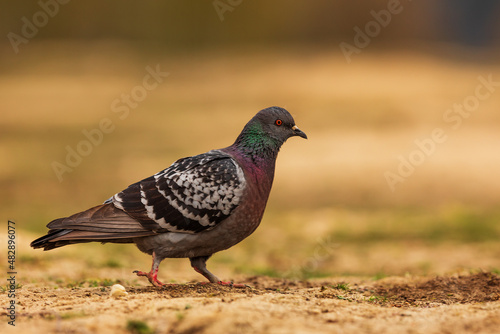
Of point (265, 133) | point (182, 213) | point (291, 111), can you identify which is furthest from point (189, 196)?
point (291, 111)

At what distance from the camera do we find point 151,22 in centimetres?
3653

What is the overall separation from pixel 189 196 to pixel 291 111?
55.2 ft

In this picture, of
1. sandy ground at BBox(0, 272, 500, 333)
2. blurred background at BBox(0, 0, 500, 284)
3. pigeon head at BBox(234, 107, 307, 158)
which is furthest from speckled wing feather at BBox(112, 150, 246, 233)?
blurred background at BBox(0, 0, 500, 284)

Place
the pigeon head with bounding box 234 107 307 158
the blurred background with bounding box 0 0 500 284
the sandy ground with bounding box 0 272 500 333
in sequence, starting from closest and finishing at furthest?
the sandy ground with bounding box 0 272 500 333 < the pigeon head with bounding box 234 107 307 158 < the blurred background with bounding box 0 0 500 284

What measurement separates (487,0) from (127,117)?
27.5 metres

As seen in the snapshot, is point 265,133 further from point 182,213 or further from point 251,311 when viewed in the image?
point 251,311

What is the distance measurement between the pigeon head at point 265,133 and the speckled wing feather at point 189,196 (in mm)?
283

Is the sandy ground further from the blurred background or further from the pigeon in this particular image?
the blurred background

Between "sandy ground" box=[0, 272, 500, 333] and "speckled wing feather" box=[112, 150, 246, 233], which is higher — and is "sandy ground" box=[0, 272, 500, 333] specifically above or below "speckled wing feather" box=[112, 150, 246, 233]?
below

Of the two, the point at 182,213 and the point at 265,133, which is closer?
the point at 182,213

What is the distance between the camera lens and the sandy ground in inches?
174

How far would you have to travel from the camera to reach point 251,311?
4.61 metres

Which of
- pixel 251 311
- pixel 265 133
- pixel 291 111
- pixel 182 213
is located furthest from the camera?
pixel 291 111

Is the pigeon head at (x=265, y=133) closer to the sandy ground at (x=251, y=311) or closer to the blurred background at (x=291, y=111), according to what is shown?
the sandy ground at (x=251, y=311)
